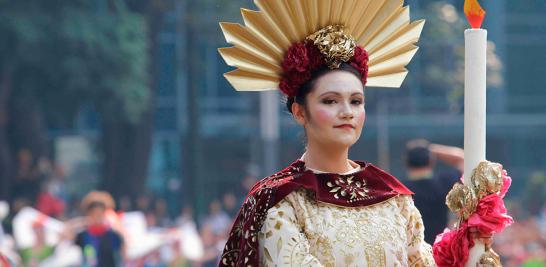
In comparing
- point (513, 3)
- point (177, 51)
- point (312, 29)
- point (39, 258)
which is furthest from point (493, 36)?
point (312, 29)

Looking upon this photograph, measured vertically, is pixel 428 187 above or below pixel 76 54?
below

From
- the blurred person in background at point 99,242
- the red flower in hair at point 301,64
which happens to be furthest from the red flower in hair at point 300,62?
the blurred person in background at point 99,242

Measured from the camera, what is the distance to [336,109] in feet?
15.6

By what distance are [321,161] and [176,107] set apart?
16027 millimetres

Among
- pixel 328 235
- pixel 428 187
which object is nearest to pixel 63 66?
pixel 428 187

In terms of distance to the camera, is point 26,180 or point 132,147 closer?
point 26,180

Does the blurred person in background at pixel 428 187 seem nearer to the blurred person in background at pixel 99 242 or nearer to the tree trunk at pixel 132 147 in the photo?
the blurred person in background at pixel 99 242

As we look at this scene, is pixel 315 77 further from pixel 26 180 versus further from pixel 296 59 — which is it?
pixel 26 180

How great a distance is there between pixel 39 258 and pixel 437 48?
8.50 meters

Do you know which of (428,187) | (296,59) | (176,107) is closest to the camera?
(296,59)

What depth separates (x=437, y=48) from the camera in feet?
64.0

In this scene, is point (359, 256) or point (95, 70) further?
point (95, 70)

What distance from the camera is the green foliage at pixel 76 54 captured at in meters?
18.4

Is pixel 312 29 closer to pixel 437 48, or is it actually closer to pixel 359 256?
pixel 359 256
